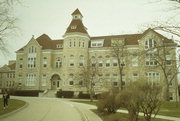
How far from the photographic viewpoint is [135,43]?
5053cm

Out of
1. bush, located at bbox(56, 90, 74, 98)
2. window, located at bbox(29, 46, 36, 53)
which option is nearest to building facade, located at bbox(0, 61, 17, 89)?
window, located at bbox(29, 46, 36, 53)

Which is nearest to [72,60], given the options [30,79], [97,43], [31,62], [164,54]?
[97,43]

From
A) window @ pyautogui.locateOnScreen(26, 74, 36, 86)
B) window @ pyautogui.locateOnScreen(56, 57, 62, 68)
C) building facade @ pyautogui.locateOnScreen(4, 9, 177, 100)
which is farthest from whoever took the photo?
window @ pyautogui.locateOnScreen(56, 57, 62, 68)

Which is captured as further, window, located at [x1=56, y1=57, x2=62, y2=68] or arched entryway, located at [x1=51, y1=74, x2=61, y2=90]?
window, located at [x1=56, y1=57, x2=62, y2=68]

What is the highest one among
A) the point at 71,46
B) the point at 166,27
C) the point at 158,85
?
the point at 71,46

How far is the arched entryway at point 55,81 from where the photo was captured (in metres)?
55.7

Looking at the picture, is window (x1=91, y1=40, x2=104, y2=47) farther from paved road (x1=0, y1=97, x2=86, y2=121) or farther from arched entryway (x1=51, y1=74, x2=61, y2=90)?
paved road (x1=0, y1=97, x2=86, y2=121)

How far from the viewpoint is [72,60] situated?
172ft

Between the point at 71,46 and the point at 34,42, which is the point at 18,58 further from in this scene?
the point at 71,46

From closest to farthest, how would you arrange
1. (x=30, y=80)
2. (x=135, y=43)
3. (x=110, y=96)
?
(x=110, y=96), (x=135, y=43), (x=30, y=80)

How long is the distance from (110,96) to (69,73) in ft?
112

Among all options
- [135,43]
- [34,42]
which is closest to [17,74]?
[34,42]

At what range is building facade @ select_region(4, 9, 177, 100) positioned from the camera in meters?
49.6

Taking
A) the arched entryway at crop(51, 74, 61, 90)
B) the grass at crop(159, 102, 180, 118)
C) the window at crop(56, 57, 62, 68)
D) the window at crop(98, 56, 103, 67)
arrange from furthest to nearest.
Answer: the window at crop(56, 57, 62, 68) < the arched entryway at crop(51, 74, 61, 90) < the window at crop(98, 56, 103, 67) < the grass at crop(159, 102, 180, 118)
